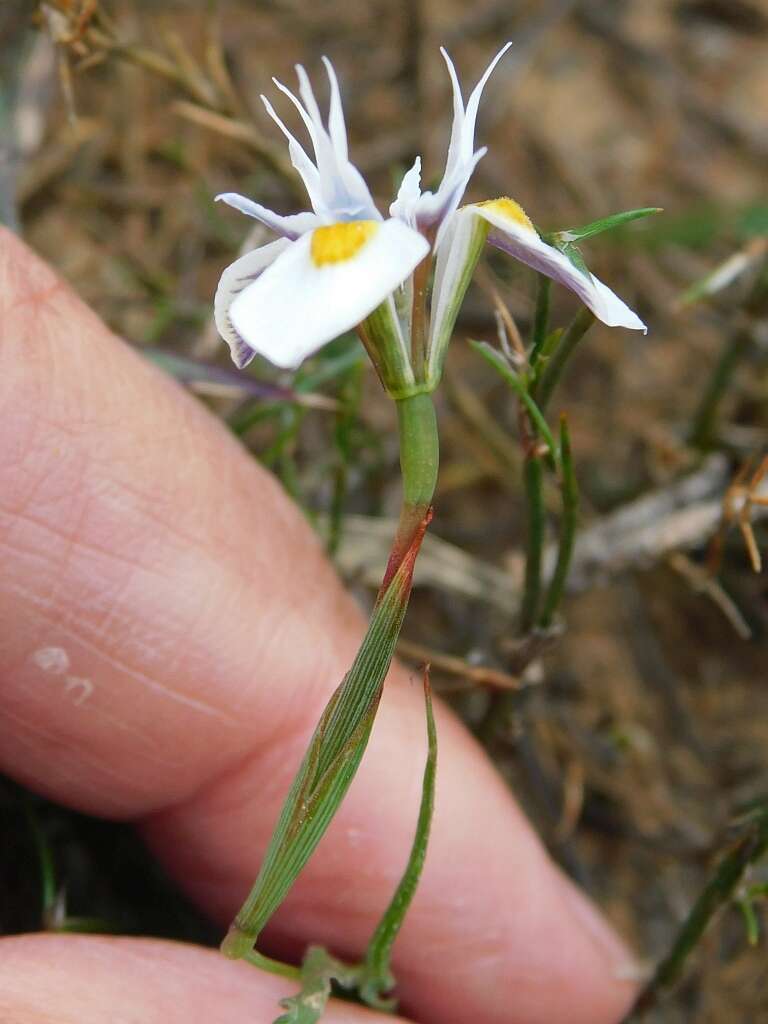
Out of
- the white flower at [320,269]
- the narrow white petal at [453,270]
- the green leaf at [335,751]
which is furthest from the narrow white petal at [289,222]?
the green leaf at [335,751]

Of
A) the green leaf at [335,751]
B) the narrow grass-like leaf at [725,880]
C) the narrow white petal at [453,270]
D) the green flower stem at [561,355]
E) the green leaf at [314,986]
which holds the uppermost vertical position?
the narrow white petal at [453,270]

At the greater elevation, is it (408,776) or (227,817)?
(408,776)

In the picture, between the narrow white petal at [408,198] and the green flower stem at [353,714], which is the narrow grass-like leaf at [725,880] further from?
the narrow white petal at [408,198]

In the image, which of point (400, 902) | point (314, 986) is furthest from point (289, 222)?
point (314, 986)

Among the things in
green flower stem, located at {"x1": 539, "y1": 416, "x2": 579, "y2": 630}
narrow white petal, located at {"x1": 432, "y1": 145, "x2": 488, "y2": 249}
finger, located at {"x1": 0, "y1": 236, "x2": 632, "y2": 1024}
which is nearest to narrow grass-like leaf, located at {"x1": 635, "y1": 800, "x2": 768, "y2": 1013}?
finger, located at {"x1": 0, "y1": 236, "x2": 632, "y2": 1024}

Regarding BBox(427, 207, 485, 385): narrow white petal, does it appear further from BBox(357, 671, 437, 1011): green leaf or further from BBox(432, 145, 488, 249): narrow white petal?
BBox(357, 671, 437, 1011): green leaf

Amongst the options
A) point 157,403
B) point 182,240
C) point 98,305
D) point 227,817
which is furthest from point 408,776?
point 182,240

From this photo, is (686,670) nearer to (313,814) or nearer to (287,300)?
(313,814)
